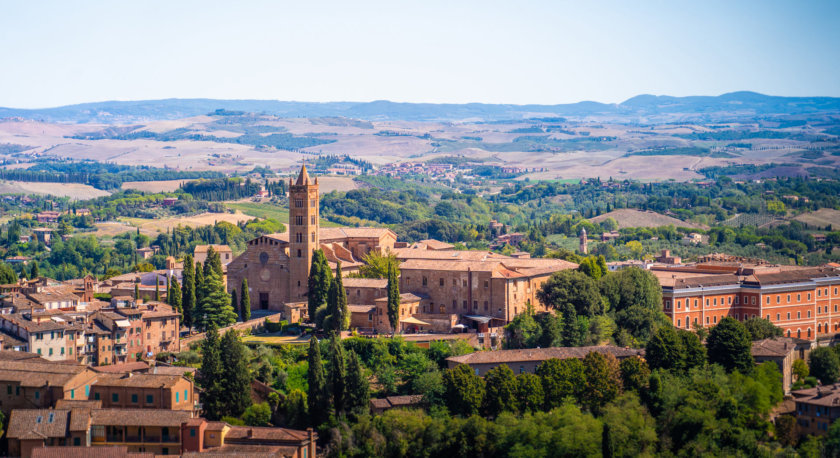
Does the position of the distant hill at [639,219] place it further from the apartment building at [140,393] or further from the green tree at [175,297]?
the apartment building at [140,393]

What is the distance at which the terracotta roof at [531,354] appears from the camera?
60.1 meters

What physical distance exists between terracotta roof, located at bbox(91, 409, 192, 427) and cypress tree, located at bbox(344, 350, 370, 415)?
25.3ft

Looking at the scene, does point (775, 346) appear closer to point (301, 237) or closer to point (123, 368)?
point (301, 237)

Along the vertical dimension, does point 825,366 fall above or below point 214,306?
below

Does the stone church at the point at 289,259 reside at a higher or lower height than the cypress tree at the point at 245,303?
higher

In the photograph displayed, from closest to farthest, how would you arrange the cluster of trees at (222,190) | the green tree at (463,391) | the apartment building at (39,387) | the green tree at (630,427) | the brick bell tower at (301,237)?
the apartment building at (39,387)
the green tree at (630,427)
the green tree at (463,391)
the brick bell tower at (301,237)
the cluster of trees at (222,190)

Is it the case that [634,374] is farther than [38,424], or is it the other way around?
[634,374]

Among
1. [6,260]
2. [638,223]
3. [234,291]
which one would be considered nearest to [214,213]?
[6,260]

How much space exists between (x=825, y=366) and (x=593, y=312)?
12.8 meters

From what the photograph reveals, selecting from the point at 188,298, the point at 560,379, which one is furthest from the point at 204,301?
the point at 560,379

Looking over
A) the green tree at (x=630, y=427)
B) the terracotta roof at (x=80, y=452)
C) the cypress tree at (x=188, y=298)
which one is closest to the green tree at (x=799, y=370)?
the green tree at (x=630, y=427)

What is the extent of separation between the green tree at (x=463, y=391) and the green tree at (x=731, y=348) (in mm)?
14044

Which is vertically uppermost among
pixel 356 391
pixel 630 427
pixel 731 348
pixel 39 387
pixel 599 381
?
pixel 39 387

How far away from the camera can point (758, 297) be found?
257ft
